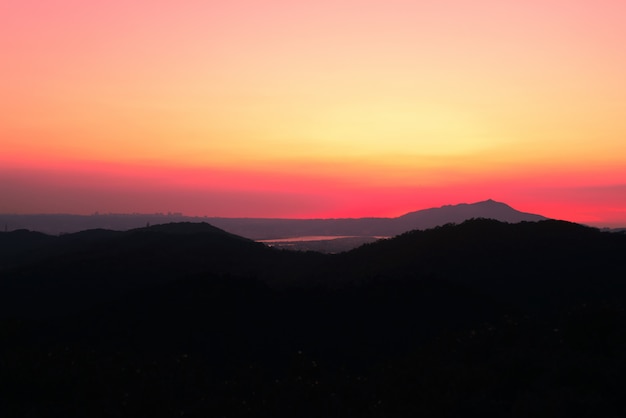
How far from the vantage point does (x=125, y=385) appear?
1628cm

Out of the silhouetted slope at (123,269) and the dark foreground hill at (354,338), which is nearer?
the dark foreground hill at (354,338)

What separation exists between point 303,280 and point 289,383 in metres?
21.1

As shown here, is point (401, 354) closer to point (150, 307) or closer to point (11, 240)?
point (150, 307)

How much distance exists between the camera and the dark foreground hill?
14.5 meters

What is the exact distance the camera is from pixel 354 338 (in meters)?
22.2

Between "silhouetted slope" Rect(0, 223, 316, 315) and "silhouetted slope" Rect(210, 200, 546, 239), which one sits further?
"silhouetted slope" Rect(210, 200, 546, 239)

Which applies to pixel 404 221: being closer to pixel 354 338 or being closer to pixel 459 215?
pixel 459 215

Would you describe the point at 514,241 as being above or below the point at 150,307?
above

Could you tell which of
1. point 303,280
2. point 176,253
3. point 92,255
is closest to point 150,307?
point 303,280

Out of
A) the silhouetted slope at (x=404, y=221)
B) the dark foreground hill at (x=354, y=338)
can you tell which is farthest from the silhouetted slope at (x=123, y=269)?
the silhouetted slope at (x=404, y=221)

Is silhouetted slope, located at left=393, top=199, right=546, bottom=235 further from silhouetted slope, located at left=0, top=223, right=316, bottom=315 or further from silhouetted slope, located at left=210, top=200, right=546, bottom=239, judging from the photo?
silhouetted slope, located at left=0, top=223, right=316, bottom=315

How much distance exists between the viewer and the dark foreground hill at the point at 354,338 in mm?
14477

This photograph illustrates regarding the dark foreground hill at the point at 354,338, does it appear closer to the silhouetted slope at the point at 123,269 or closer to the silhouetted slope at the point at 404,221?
the silhouetted slope at the point at 123,269

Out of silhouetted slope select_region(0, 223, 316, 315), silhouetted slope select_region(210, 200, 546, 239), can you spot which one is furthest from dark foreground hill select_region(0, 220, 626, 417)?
silhouetted slope select_region(210, 200, 546, 239)
